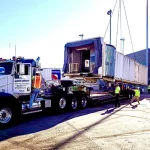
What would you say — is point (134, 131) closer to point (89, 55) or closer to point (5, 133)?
point (5, 133)

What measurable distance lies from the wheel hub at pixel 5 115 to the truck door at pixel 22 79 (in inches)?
43.9

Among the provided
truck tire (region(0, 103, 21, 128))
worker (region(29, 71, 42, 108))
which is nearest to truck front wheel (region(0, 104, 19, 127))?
truck tire (region(0, 103, 21, 128))

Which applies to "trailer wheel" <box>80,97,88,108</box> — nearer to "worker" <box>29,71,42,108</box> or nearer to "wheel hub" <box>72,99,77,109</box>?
"wheel hub" <box>72,99,77,109</box>

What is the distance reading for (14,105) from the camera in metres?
9.64

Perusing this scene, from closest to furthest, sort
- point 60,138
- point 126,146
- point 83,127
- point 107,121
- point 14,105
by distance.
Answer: point 126,146
point 60,138
point 83,127
point 14,105
point 107,121

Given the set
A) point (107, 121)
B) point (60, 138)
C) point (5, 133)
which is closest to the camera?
point (60, 138)

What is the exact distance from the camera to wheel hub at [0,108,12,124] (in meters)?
9.16

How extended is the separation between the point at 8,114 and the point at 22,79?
166cm

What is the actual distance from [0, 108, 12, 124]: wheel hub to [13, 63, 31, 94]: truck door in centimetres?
111

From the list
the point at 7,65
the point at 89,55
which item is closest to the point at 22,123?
the point at 7,65

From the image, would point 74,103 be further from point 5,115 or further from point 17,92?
point 5,115

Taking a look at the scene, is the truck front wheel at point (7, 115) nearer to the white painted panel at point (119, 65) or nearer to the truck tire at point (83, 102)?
the truck tire at point (83, 102)

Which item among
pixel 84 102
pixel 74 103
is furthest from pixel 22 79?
pixel 84 102

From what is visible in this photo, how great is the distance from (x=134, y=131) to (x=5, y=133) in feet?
13.9
